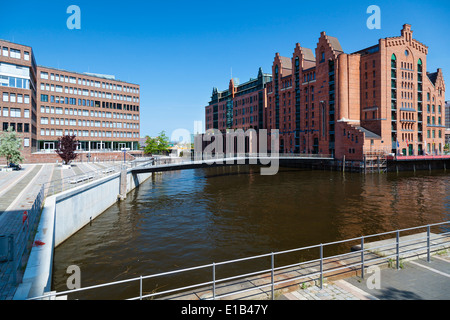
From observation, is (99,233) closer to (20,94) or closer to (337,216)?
(337,216)

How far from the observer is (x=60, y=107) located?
7288 centimetres

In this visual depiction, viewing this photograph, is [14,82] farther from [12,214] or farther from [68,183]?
[12,214]

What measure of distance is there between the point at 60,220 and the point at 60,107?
6669cm

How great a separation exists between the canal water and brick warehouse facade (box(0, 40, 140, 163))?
3430 centimetres

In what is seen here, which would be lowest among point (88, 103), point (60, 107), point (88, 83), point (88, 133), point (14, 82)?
point (88, 133)

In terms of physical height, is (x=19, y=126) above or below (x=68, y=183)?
above

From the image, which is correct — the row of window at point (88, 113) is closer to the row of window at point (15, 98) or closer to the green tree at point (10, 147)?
the row of window at point (15, 98)

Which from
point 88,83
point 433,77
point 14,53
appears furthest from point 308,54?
point 14,53

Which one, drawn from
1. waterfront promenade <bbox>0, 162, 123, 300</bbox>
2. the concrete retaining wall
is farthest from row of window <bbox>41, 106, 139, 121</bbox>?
the concrete retaining wall

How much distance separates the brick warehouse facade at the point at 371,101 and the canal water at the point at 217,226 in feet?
94.6

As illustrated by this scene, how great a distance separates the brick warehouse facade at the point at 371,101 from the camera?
64562 millimetres

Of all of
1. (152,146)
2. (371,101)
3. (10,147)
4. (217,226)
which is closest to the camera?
(217,226)

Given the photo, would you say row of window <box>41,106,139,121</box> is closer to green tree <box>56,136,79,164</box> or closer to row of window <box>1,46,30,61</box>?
row of window <box>1,46,30,61</box>
